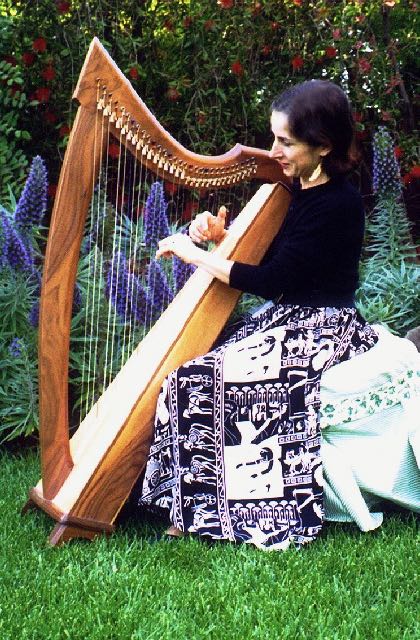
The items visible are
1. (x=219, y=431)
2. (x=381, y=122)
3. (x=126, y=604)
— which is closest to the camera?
(x=126, y=604)

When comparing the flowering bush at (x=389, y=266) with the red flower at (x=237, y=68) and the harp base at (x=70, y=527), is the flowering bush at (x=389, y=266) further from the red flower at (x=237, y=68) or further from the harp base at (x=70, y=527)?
the harp base at (x=70, y=527)

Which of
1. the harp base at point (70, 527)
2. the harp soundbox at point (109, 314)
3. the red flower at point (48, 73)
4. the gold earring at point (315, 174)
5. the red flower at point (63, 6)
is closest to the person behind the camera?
the harp soundbox at point (109, 314)

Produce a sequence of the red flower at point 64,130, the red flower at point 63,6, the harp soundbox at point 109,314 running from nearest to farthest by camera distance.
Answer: the harp soundbox at point 109,314
the red flower at point 63,6
the red flower at point 64,130

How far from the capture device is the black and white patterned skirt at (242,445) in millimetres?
2316

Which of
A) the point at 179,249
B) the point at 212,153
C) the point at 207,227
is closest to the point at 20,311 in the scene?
the point at 207,227

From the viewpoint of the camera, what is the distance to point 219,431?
233cm

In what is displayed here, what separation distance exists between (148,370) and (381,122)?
2.89 metres

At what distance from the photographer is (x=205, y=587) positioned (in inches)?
78.2

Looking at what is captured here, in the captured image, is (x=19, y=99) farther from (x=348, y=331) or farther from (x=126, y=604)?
(x=126, y=604)

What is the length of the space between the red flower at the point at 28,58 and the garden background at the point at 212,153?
0.04 feet

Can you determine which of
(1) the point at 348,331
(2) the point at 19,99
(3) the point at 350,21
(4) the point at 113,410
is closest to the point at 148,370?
(4) the point at 113,410

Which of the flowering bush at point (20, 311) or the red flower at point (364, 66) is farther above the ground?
the red flower at point (364, 66)

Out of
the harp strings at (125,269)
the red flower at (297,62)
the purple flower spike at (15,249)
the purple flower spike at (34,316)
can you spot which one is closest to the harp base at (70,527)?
the harp strings at (125,269)

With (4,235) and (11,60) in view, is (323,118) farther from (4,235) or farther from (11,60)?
(11,60)
